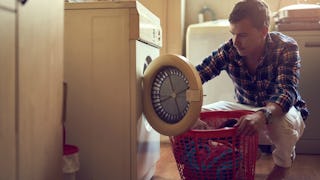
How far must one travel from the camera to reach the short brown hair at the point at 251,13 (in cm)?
166

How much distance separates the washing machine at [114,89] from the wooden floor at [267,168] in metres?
0.43

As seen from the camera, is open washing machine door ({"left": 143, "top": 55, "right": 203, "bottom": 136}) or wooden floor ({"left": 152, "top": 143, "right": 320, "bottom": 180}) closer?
open washing machine door ({"left": 143, "top": 55, "right": 203, "bottom": 136})

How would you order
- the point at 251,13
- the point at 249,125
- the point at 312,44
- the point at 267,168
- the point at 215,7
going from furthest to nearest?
the point at 215,7, the point at 312,44, the point at 267,168, the point at 251,13, the point at 249,125

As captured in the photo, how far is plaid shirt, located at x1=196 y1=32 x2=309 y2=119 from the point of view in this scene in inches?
61.1

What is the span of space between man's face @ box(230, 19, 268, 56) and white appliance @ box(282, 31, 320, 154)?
2.89 ft

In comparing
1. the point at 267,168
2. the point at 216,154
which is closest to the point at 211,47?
the point at 267,168

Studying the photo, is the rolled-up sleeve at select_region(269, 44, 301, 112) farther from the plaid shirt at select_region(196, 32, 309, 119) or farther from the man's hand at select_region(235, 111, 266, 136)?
the man's hand at select_region(235, 111, 266, 136)

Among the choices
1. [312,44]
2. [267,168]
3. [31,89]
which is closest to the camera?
[31,89]

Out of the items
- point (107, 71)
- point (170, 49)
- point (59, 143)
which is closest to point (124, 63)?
point (107, 71)

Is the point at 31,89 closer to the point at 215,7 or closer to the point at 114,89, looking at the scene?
the point at 114,89

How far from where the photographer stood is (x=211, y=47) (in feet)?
8.88

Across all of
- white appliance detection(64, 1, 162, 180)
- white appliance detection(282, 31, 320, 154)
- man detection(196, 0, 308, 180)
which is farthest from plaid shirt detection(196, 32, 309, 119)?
white appliance detection(282, 31, 320, 154)

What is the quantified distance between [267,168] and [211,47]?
912mm

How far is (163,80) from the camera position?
157 cm
